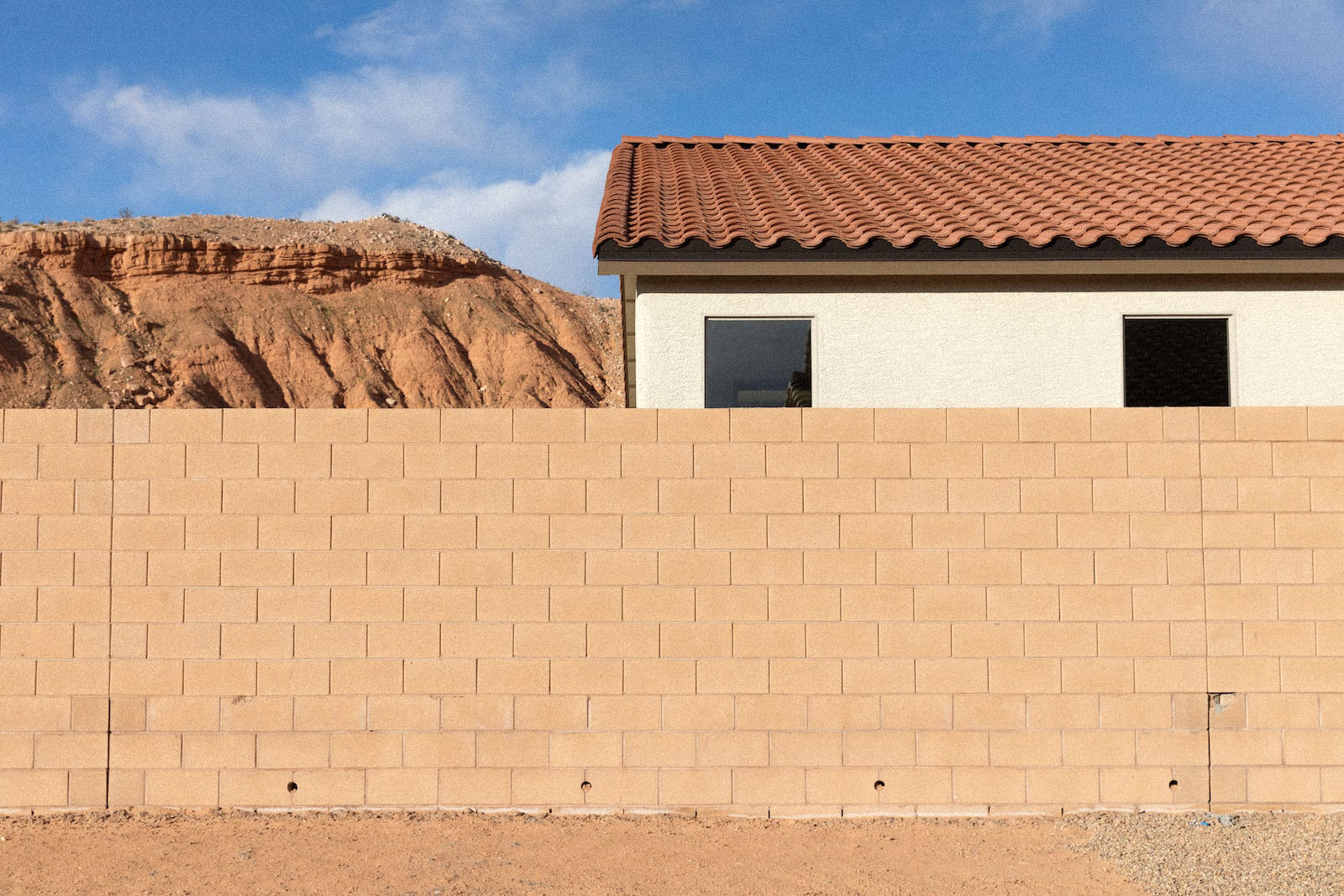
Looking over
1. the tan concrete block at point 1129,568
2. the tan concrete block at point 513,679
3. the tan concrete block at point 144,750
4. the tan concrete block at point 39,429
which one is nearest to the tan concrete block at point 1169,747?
the tan concrete block at point 1129,568

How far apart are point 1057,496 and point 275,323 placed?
34.2 m

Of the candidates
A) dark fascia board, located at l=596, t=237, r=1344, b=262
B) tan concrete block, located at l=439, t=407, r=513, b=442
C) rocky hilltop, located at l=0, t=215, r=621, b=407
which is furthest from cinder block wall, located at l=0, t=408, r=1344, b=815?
rocky hilltop, located at l=0, t=215, r=621, b=407

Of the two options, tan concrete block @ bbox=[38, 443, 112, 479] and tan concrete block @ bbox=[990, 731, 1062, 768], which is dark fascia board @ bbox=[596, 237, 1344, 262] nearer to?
tan concrete block @ bbox=[990, 731, 1062, 768]

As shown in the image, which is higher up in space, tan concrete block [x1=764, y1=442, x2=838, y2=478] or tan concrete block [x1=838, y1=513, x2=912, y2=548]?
tan concrete block [x1=764, y1=442, x2=838, y2=478]

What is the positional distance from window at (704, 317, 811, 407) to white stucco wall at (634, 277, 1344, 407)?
0.10 meters

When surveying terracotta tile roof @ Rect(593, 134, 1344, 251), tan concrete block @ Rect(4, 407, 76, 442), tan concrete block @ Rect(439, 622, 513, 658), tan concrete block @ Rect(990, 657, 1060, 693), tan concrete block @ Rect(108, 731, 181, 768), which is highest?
terracotta tile roof @ Rect(593, 134, 1344, 251)

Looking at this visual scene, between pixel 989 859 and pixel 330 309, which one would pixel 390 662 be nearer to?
pixel 989 859

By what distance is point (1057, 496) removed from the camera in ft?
17.8

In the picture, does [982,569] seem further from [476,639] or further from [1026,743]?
[476,639]

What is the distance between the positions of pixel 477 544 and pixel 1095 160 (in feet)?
30.3

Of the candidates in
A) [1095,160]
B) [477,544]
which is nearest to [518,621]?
[477,544]

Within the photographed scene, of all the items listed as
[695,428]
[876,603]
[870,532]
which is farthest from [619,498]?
[876,603]

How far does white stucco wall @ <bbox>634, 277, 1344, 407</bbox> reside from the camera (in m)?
7.69

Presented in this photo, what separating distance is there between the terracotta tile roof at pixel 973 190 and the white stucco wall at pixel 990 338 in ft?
1.38
